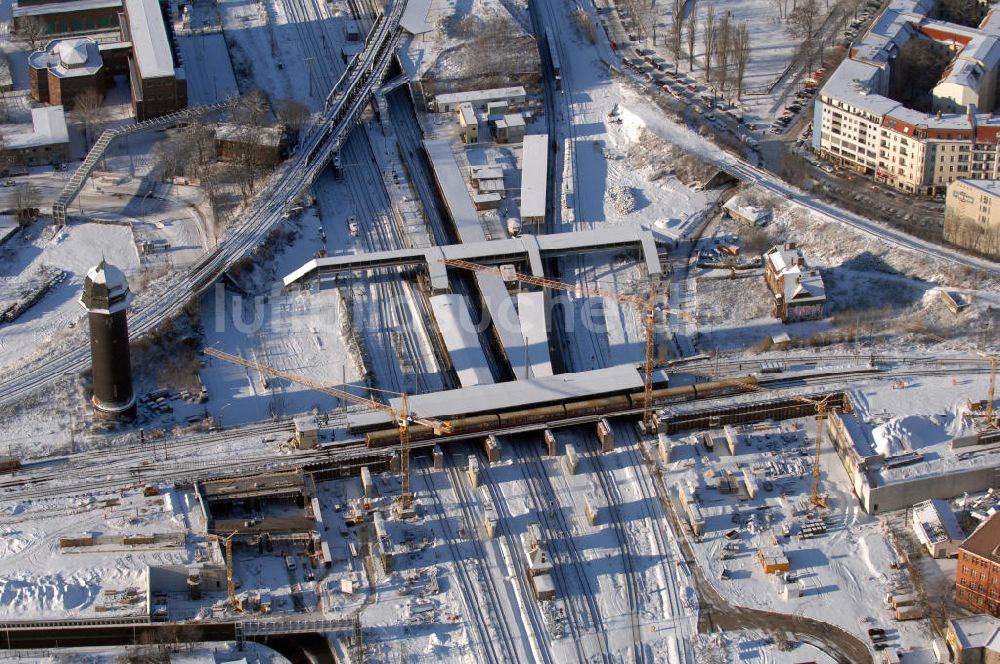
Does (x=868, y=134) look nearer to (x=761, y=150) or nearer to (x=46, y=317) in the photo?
(x=761, y=150)

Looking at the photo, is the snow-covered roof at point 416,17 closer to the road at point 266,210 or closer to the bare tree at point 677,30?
the road at point 266,210

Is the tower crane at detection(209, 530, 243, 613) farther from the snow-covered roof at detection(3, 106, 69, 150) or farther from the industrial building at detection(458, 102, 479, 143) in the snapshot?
the industrial building at detection(458, 102, 479, 143)

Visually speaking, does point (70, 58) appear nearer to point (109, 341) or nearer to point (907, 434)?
point (109, 341)

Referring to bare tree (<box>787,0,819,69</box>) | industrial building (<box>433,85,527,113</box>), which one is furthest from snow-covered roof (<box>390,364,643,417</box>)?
bare tree (<box>787,0,819,69</box>)

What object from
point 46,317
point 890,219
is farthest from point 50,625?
point 890,219

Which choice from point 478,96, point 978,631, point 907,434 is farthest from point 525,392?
point 478,96

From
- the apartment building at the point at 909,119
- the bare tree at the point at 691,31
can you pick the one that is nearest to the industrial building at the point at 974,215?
the apartment building at the point at 909,119
